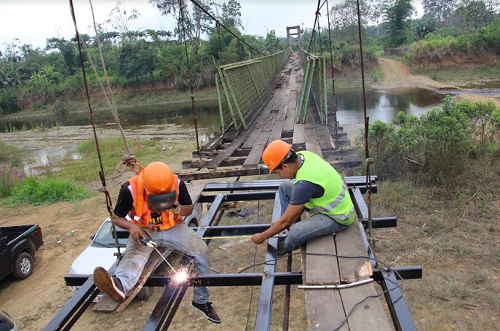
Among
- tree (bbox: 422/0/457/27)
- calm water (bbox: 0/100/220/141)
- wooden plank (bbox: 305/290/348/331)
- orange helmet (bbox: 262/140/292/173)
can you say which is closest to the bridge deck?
orange helmet (bbox: 262/140/292/173)

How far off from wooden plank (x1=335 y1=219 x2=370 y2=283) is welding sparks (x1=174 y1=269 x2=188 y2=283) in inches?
45.8

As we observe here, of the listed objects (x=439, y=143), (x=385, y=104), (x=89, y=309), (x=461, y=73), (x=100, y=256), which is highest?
(x=461, y=73)

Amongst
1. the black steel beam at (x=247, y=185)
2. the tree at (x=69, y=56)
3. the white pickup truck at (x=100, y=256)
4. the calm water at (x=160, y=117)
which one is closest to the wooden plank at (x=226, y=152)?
the white pickup truck at (x=100, y=256)

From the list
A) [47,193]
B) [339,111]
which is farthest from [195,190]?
[339,111]

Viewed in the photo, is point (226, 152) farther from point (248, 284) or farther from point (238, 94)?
point (248, 284)

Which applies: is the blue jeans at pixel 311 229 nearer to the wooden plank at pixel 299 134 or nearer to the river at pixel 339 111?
the wooden plank at pixel 299 134

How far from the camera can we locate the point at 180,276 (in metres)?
2.98

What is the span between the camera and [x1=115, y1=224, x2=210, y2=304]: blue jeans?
3.02 meters

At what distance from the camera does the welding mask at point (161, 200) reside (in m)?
3.21

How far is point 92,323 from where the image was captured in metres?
5.36

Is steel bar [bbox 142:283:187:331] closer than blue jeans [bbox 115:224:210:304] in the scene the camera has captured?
Yes

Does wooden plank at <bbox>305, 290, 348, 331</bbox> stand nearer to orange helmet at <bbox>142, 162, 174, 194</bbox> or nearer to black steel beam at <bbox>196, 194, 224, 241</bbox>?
orange helmet at <bbox>142, 162, 174, 194</bbox>

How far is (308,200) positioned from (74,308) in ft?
6.26

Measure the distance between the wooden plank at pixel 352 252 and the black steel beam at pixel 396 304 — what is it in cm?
14
